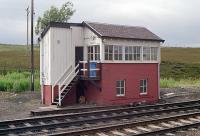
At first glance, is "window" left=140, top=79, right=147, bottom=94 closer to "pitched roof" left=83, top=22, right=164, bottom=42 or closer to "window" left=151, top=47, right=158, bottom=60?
"window" left=151, top=47, right=158, bottom=60

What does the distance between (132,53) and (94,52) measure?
236 centimetres

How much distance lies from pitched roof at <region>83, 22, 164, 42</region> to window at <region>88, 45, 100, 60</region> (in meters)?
0.99

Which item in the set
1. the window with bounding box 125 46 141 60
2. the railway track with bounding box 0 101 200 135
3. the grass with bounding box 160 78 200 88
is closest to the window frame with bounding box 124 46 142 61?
the window with bounding box 125 46 141 60

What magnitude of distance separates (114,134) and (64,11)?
55930mm

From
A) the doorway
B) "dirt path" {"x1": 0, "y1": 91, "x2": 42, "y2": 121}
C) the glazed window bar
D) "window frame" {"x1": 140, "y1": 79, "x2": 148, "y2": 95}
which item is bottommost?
"dirt path" {"x1": 0, "y1": 91, "x2": 42, "y2": 121}

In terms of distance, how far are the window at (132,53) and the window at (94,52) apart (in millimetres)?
1785

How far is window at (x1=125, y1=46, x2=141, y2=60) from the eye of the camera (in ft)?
75.4

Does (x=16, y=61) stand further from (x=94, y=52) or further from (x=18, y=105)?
(x=94, y=52)

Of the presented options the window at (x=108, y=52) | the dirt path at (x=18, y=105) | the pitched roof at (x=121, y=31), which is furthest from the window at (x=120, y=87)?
the dirt path at (x=18, y=105)

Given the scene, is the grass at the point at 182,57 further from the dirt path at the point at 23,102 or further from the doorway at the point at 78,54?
the doorway at the point at 78,54

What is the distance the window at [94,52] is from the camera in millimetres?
22328

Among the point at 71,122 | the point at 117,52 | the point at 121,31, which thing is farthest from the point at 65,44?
the point at 71,122

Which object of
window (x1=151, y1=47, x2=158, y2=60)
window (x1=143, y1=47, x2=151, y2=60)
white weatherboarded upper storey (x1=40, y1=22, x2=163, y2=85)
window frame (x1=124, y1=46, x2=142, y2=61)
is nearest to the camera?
white weatherboarded upper storey (x1=40, y1=22, x2=163, y2=85)

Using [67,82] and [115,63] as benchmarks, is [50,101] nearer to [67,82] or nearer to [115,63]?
[67,82]
